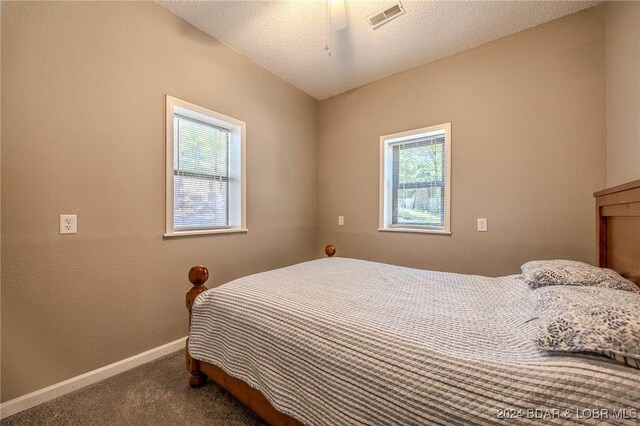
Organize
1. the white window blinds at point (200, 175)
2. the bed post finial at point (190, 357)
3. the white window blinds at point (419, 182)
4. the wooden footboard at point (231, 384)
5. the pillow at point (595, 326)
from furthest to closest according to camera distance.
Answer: the white window blinds at point (419, 182) → the white window blinds at point (200, 175) → the bed post finial at point (190, 357) → the wooden footboard at point (231, 384) → the pillow at point (595, 326)

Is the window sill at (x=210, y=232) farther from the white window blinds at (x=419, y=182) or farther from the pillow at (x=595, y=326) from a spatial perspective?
the pillow at (x=595, y=326)

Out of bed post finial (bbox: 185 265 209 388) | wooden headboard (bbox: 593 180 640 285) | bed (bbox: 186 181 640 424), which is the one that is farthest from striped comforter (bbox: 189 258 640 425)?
wooden headboard (bbox: 593 180 640 285)

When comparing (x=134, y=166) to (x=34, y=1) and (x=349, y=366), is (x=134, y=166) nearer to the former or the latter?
(x=34, y=1)

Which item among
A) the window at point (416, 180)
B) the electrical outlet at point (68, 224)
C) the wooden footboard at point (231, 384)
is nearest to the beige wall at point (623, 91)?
the window at point (416, 180)

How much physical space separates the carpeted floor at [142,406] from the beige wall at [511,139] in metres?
2.12

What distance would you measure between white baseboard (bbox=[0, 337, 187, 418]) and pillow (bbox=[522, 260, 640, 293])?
2.64 metres

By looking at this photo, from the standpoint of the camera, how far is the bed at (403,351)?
68 cm

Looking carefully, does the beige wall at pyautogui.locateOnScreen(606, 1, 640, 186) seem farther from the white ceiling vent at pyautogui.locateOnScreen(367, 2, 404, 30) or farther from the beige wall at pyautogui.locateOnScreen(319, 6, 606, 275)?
the white ceiling vent at pyautogui.locateOnScreen(367, 2, 404, 30)

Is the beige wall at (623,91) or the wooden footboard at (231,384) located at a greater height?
the beige wall at (623,91)

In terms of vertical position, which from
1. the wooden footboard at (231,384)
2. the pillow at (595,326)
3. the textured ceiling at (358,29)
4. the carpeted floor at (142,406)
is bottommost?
the carpeted floor at (142,406)

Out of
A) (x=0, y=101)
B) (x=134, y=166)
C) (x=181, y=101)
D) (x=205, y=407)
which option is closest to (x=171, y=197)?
(x=134, y=166)

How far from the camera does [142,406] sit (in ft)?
4.81

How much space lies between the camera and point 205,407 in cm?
145

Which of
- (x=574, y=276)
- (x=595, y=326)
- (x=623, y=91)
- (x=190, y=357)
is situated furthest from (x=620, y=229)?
(x=190, y=357)
